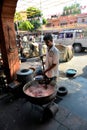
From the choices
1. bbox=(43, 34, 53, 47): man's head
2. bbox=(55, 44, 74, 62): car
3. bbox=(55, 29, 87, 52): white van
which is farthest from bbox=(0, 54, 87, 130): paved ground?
bbox=(55, 29, 87, 52): white van

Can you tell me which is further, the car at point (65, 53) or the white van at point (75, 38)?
the white van at point (75, 38)

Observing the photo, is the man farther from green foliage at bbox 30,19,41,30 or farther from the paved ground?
green foliage at bbox 30,19,41,30

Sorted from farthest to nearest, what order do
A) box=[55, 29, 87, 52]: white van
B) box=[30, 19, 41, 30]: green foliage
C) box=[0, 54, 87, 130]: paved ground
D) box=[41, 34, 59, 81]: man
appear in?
box=[30, 19, 41, 30]: green foliage < box=[55, 29, 87, 52]: white van < box=[41, 34, 59, 81]: man < box=[0, 54, 87, 130]: paved ground

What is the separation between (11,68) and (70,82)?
2.42 m

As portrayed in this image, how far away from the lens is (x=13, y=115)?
337 cm

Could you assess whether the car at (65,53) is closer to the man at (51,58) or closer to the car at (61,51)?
the car at (61,51)

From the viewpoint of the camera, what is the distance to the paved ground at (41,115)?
295cm

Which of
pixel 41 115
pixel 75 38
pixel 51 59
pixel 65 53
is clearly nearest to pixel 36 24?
pixel 75 38

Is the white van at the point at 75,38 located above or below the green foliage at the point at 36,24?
below

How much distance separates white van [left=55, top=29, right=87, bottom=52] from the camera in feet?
35.3

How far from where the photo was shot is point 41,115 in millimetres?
3246

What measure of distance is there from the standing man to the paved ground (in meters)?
0.95

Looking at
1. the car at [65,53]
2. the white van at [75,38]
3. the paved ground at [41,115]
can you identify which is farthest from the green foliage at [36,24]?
the paved ground at [41,115]

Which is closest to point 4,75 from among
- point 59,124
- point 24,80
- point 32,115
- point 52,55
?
point 24,80
